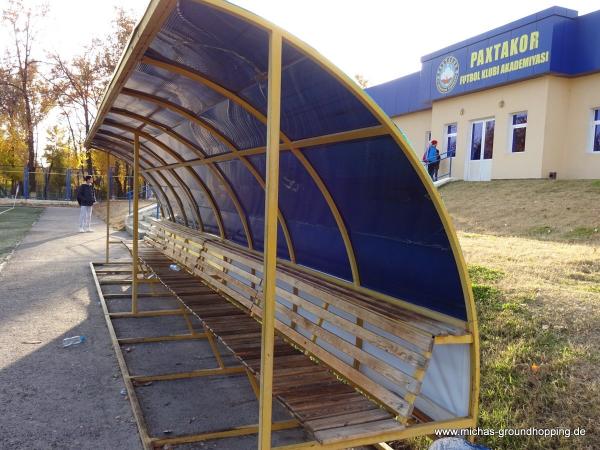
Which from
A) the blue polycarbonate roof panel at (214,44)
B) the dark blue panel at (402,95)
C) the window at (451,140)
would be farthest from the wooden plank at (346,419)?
the dark blue panel at (402,95)

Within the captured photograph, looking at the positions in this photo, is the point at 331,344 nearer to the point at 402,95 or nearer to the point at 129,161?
the point at 129,161

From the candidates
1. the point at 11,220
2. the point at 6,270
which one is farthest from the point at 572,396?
the point at 11,220

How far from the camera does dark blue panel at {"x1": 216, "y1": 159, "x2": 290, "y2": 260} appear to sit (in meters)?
5.86

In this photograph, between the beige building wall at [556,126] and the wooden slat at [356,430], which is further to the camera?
the beige building wall at [556,126]

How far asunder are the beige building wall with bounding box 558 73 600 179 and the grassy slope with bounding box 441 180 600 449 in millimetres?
7455

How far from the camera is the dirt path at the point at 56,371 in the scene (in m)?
3.64

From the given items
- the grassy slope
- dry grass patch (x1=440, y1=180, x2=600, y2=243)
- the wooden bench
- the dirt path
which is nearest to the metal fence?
dry grass patch (x1=440, y1=180, x2=600, y2=243)

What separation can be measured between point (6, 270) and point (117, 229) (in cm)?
851

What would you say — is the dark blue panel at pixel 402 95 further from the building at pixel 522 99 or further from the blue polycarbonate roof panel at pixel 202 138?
the blue polycarbonate roof panel at pixel 202 138

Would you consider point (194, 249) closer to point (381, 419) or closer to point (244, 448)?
point (244, 448)

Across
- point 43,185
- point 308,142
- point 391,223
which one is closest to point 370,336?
point 391,223

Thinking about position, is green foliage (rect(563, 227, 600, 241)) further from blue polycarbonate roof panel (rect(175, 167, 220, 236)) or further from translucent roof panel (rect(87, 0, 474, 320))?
blue polycarbonate roof panel (rect(175, 167, 220, 236))

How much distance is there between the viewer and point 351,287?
4.40 m

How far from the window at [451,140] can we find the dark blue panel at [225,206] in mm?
13793
